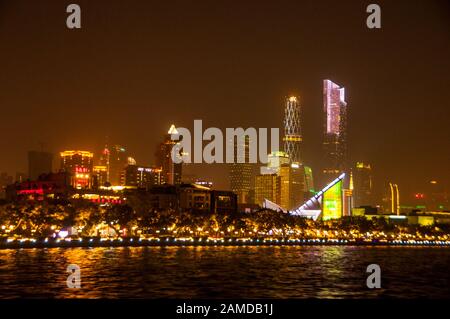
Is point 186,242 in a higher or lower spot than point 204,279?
higher

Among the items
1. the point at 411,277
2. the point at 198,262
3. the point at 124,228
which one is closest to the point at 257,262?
the point at 198,262

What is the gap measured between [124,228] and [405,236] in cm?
7182

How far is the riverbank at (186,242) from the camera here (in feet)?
270

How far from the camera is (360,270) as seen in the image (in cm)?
5838

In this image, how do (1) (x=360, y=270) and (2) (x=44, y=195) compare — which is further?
(2) (x=44, y=195)

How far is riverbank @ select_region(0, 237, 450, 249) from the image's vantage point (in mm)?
82438

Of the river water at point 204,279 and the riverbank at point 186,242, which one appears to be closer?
the river water at point 204,279

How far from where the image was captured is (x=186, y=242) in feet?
329

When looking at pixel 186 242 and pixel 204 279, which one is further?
pixel 186 242

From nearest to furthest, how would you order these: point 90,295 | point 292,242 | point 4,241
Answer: point 90,295, point 4,241, point 292,242

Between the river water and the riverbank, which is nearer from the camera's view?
the river water

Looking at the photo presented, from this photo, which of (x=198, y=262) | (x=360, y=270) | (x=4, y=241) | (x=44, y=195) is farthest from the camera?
(x=44, y=195)

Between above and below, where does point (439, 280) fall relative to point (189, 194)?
below
